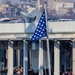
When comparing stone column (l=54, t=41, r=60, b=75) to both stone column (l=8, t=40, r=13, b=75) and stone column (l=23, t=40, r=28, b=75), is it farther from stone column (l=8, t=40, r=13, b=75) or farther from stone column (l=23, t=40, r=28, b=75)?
stone column (l=8, t=40, r=13, b=75)

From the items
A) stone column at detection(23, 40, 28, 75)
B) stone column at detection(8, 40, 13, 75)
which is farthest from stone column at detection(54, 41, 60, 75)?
stone column at detection(8, 40, 13, 75)

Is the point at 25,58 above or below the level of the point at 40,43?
below

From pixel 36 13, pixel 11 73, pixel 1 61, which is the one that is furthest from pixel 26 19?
pixel 1 61

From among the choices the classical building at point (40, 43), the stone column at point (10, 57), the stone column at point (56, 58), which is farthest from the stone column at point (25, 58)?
the stone column at point (56, 58)

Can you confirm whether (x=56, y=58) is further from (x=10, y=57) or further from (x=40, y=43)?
(x=10, y=57)

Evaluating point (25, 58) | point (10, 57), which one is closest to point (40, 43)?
point (25, 58)

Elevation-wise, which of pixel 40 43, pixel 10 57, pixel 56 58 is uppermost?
pixel 40 43

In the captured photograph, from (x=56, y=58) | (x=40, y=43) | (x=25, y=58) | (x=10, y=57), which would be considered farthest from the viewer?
(x=10, y=57)

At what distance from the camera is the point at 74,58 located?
152ft

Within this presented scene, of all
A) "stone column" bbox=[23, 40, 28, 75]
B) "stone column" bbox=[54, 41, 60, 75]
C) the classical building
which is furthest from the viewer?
"stone column" bbox=[23, 40, 28, 75]

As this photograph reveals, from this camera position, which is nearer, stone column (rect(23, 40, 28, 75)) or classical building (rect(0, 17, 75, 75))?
classical building (rect(0, 17, 75, 75))

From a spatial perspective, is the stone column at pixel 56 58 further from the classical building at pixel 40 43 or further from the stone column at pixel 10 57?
the stone column at pixel 10 57

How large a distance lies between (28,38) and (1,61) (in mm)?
7843

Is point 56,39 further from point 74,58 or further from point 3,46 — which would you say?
point 3,46
